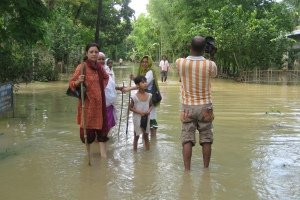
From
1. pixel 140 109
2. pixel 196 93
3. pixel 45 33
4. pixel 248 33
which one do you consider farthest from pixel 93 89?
pixel 248 33

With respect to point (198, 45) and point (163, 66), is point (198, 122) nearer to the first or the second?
point (198, 45)

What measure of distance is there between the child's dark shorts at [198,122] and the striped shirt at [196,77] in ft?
0.25

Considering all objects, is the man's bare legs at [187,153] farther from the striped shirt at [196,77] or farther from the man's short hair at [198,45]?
the man's short hair at [198,45]

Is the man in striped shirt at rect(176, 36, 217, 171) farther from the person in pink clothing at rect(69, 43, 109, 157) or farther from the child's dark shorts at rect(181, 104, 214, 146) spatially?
the person in pink clothing at rect(69, 43, 109, 157)

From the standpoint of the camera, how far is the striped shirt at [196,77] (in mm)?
5738

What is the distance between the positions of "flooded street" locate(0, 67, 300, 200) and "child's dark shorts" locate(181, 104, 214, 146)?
477 mm

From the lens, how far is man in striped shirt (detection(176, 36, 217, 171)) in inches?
226

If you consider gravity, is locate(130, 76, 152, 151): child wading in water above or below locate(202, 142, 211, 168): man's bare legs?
above

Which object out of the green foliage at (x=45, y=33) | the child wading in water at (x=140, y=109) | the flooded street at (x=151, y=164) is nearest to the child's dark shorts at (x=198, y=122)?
the flooded street at (x=151, y=164)

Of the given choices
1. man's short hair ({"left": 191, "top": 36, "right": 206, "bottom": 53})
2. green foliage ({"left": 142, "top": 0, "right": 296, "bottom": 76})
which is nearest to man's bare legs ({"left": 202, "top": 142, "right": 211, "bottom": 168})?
man's short hair ({"left": 191, "top": 36, "right": 206, "bottom": 53})

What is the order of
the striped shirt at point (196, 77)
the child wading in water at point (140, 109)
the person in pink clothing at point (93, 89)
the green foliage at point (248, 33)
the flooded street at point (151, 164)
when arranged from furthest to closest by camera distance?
the green foliage at point (248, 33)
the child wading in water at point (140, 109)
the person in pink clothing at point (93, 89)
the striped shirt at point (196, 77)
the flooded street at point (151, 164)

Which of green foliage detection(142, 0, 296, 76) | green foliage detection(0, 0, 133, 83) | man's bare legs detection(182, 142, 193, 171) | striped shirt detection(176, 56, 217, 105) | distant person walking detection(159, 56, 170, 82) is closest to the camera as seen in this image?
striped shirt detection(176, 56, 217, 105)

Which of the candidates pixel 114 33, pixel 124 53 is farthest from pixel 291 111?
pixel 124 53

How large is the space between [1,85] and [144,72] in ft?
13.7
